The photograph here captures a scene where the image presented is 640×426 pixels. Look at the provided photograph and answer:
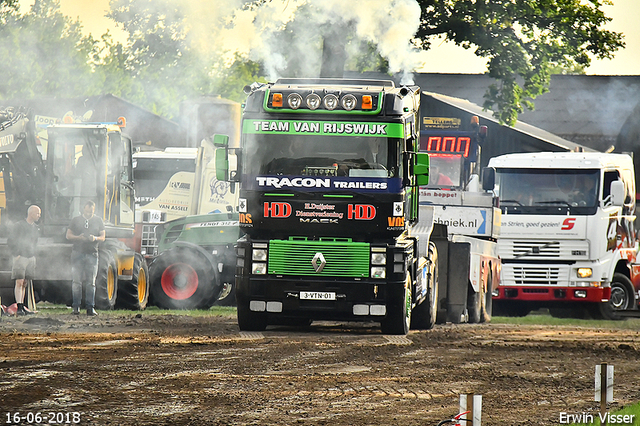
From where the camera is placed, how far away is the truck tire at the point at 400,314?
48.9 feet

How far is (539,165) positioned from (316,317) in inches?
344

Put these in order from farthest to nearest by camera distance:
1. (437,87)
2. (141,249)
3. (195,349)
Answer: (437,87) → (141,249) → (195,349)

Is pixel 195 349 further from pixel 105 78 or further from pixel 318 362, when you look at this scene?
pixel 105 78

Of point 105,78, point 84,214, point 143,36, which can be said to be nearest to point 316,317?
point 84,214

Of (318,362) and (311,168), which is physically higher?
(311,168)

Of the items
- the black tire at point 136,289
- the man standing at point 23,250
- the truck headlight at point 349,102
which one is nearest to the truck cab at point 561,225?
the black tire at point 136,289

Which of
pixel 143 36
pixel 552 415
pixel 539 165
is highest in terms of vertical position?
pixel 143 36

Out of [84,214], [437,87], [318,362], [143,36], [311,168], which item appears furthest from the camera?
[437,87]

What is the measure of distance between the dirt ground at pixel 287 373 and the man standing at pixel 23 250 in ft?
2.78

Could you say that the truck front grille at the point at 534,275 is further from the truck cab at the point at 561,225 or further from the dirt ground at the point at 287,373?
the dirt ground at the point at 287,373

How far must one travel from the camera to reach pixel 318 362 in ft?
40.7

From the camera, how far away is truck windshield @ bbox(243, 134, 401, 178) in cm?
1455

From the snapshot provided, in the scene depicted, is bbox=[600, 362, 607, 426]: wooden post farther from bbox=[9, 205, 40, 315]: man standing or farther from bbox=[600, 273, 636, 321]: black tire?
bbox=[600, 273, 636, 321]: black tire

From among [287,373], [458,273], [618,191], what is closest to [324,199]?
[287,373]
